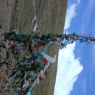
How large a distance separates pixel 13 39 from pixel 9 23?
1134 cm

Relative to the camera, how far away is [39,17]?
32000mm

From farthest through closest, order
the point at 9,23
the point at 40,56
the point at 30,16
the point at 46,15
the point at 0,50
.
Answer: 1. the point at 46,15
2. the point at 30,16
3. the point at 9,23
4. the point at 0,50
5. the point at 40,56

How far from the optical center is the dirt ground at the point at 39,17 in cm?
2708

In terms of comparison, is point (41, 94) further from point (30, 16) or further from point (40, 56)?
point (40, 56)

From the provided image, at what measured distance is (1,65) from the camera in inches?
609

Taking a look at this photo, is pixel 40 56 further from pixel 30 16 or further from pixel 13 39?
pixel 30 16

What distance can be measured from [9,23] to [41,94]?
5937mm

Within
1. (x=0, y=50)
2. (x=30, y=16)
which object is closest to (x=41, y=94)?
(x=30, y=16)

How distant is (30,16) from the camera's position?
99.9 ft

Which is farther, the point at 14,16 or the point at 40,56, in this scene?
the point at 14,16

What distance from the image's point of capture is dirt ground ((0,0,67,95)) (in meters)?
27.1

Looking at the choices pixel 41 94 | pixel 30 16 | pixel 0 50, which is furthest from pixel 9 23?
pixel 0 50

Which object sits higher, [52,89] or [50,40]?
[50,40]

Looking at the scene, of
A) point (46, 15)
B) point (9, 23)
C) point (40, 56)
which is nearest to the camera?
point (40, 56)
